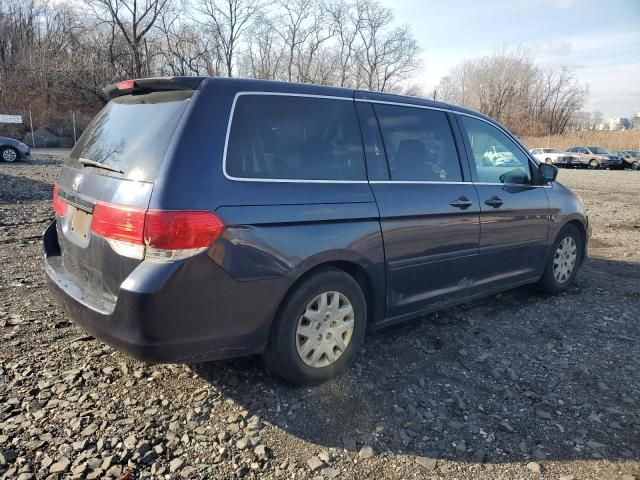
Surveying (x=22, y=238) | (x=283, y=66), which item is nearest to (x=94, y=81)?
(x=283, y=66)

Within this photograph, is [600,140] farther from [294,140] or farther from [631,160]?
[294,140]

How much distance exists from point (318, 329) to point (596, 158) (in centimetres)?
3797

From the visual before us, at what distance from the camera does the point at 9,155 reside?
19.3 meters

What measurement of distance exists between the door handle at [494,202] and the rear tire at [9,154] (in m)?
20.2

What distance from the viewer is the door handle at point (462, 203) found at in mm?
3871

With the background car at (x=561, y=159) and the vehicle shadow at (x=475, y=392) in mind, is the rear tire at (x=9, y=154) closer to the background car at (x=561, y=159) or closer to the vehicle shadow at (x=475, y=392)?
the vehicle shadow at (x=475, y=392)

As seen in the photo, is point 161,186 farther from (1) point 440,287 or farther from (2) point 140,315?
(1) point 440,287

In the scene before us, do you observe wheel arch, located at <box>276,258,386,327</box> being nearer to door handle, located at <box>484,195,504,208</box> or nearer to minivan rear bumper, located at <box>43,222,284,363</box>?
minivan rear bumper, located at <box>43,222,284,363</box>

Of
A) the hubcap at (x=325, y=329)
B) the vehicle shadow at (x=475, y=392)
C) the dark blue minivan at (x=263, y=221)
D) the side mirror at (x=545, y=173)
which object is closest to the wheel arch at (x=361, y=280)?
the dark blue minivan at (x=263, y=221)

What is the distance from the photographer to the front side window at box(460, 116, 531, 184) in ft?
14.1

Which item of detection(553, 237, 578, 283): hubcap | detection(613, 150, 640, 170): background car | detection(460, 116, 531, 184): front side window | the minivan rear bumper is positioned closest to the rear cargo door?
the minivan rear bumper

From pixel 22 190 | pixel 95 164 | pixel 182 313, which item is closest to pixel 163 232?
pixel 182 313

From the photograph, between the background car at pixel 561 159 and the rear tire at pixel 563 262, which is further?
the background car at pixel 561 159

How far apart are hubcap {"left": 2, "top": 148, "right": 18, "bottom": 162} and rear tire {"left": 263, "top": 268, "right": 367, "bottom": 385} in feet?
66.4
